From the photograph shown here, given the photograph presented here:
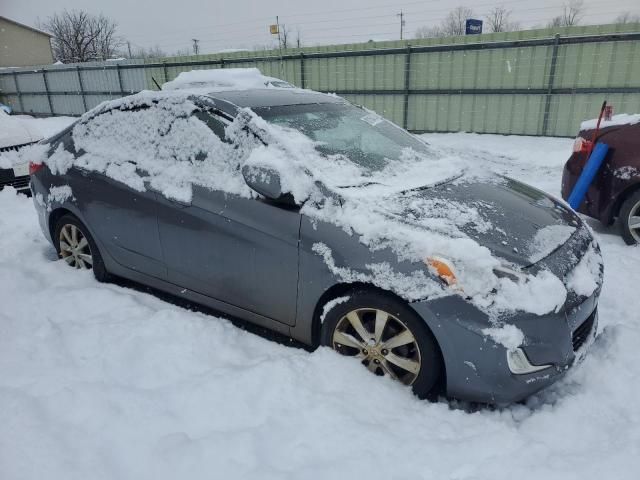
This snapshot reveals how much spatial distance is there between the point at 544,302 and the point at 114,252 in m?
3.02

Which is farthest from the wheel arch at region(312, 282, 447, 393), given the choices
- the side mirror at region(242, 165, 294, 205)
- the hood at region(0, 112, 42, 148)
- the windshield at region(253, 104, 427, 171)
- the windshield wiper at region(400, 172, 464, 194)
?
the hood at region(0, 112, 42, 148)

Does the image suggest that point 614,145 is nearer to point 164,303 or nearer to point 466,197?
point 466,197

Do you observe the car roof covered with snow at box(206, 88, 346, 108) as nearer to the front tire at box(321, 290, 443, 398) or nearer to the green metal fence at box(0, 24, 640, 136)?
the front tire at box(321, 290, 443, 398)

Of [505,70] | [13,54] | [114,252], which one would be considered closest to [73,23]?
[13,54]

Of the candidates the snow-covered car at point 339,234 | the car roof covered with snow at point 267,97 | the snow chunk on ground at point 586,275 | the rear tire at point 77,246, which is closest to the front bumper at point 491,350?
the snow-covered car at point 339,234

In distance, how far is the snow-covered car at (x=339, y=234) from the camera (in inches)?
92.0

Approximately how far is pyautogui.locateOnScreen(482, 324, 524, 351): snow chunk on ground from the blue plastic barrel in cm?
330

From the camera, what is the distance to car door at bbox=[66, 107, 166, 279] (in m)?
3.42

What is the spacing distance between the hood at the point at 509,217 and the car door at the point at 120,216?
1.84 metres

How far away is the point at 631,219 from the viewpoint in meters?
4.69

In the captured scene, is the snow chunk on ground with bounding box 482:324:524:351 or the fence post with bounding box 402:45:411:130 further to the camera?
the fence post with bounding box 402:45:411:130

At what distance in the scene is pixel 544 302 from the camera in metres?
2.29

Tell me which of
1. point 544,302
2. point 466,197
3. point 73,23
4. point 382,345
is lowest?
point 382,345

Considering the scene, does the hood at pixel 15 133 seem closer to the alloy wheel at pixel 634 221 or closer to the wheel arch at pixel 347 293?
the wheel arch at pixel 347 293
